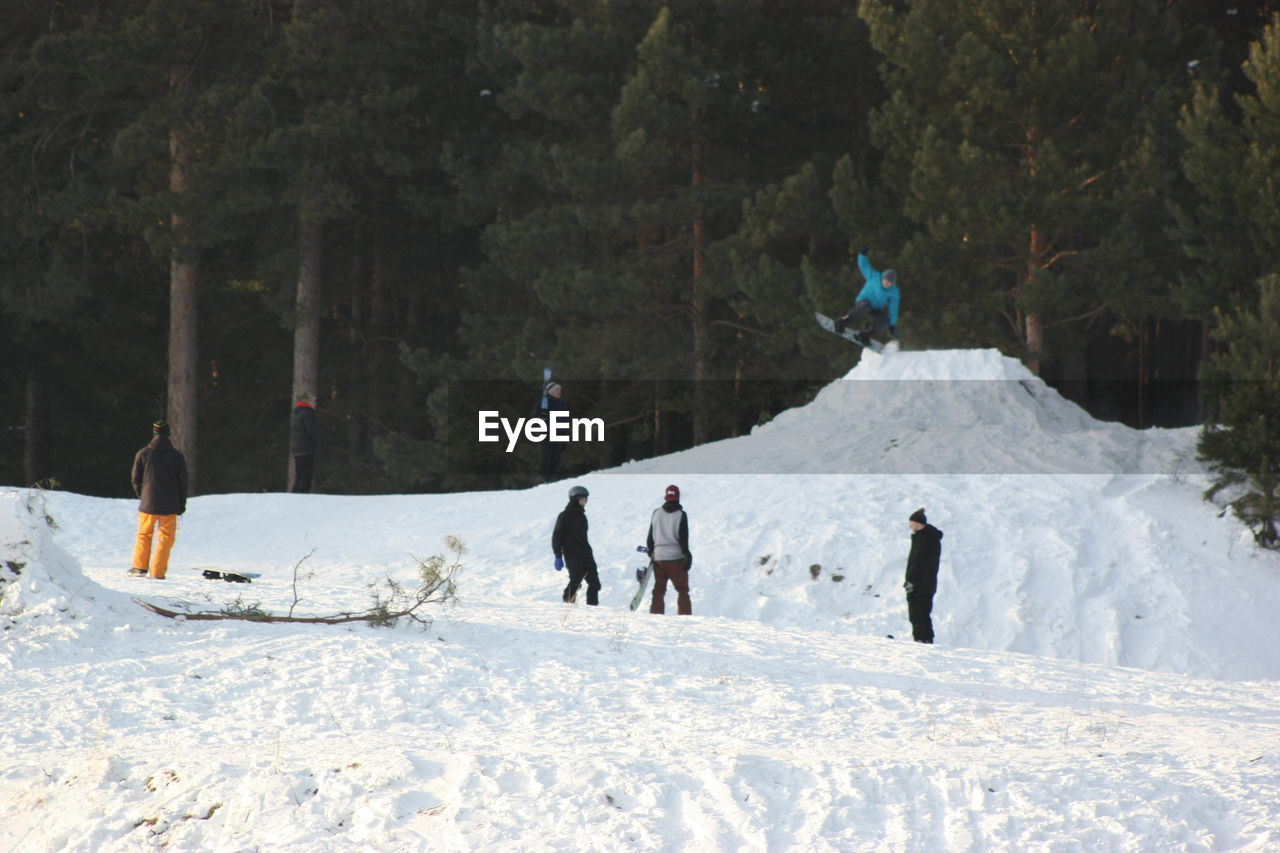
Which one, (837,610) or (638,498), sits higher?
(638,498)

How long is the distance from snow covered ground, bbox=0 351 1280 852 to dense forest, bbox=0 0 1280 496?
376 inches

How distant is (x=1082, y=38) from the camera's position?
75.3 ft

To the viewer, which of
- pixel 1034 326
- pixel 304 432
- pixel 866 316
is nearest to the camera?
pixel 304 432

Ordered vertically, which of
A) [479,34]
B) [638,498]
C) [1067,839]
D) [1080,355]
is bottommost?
[1067,839]

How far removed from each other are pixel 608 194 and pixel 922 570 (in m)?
17.7

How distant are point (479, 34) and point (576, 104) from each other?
3.27 meters

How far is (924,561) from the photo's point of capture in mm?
10656

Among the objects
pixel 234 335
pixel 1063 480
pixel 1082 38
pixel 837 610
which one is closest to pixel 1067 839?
pixel 837 610

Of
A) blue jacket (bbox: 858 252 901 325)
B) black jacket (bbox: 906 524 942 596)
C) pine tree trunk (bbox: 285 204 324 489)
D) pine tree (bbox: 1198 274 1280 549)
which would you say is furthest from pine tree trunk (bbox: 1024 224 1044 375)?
pine tree trunk (bbox: 285 204 324 489)

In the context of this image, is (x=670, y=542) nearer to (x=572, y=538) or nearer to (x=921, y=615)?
(x=572, y=538)

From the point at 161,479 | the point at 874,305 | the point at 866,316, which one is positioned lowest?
the point at 161,479

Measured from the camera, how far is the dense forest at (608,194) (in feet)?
76.5

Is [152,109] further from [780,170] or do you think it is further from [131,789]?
[131,789]

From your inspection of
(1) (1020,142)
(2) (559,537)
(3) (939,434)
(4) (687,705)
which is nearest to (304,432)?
(2) (559,537)
